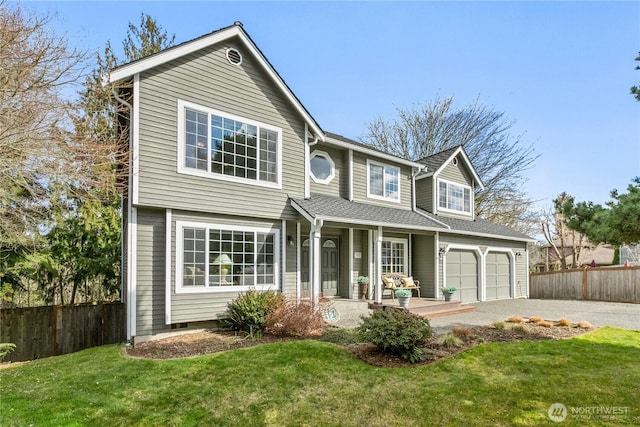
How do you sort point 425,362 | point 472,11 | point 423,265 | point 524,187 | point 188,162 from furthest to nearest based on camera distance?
point 524,187 → point 423,265 → point 472,11 → point 188,162 → point 425,362

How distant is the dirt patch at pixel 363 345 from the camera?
691 centimetres

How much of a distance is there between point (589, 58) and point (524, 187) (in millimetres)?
17978

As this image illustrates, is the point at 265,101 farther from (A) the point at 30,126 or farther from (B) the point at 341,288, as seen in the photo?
(B) the point at 341,288

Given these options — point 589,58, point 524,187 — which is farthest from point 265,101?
point 524,187

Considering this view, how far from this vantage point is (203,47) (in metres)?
9.63

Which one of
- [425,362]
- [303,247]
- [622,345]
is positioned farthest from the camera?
[303,247]

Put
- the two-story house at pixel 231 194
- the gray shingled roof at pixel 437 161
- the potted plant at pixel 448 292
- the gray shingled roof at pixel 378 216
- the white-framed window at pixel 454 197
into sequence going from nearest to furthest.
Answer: the two-story house at pixel 231 194, the gray shingled roof at pixel 378 216, the potted plant at pixel 448 292, the gray shingled roof at pixel 437 161, the white-framed window at pixel 454 197

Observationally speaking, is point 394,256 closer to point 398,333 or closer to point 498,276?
point 498,276

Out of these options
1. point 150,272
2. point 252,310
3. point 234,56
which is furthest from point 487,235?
point 150,272

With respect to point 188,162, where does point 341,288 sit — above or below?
below

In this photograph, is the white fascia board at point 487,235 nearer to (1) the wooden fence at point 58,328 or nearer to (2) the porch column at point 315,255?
(2) the porch column at point 315,255

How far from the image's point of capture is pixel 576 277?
18.9m

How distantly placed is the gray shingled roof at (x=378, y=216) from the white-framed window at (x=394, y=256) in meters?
1.25

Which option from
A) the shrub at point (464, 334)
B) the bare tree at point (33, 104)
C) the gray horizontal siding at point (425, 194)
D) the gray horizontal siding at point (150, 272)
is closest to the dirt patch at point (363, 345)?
the shrub at point (464, 334)
